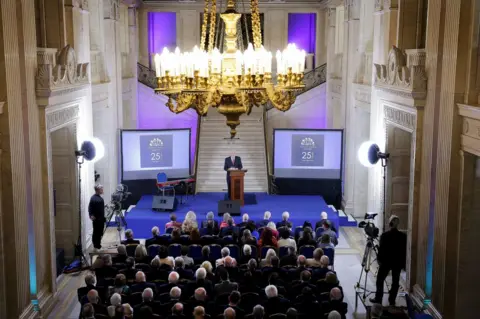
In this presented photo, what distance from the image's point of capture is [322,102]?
21984mm

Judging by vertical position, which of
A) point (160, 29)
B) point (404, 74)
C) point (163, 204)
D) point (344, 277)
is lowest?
point (344, 277)

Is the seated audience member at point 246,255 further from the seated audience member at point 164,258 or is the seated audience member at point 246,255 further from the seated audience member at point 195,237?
the seated audience member at point 195,237

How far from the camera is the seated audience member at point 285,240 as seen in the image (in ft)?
37.8

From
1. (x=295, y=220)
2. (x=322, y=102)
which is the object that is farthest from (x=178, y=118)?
(x=295, y=220)

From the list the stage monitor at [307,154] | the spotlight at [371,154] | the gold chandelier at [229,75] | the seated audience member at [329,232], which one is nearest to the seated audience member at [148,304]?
the gold chandelier at [229,75]

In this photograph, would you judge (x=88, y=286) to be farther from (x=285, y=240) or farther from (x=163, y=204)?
(x=163, y=204)

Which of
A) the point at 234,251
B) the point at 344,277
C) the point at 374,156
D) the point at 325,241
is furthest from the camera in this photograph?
the point at 344,277

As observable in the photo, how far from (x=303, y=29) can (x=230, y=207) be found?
33.1 feet

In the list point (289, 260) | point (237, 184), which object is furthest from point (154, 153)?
point (289, 260)

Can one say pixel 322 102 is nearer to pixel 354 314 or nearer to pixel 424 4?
pixel 424 4

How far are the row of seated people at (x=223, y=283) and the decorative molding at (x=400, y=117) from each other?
296cm

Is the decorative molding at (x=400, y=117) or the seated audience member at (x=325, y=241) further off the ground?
the decorative molding at (x=400, y=117)

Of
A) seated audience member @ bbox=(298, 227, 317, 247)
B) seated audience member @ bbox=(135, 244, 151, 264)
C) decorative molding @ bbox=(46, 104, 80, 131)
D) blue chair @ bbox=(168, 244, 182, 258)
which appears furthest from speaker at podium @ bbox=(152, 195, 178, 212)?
seated audience member @ bbox=(135, 244, 151, 264)

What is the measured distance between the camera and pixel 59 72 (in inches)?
457
